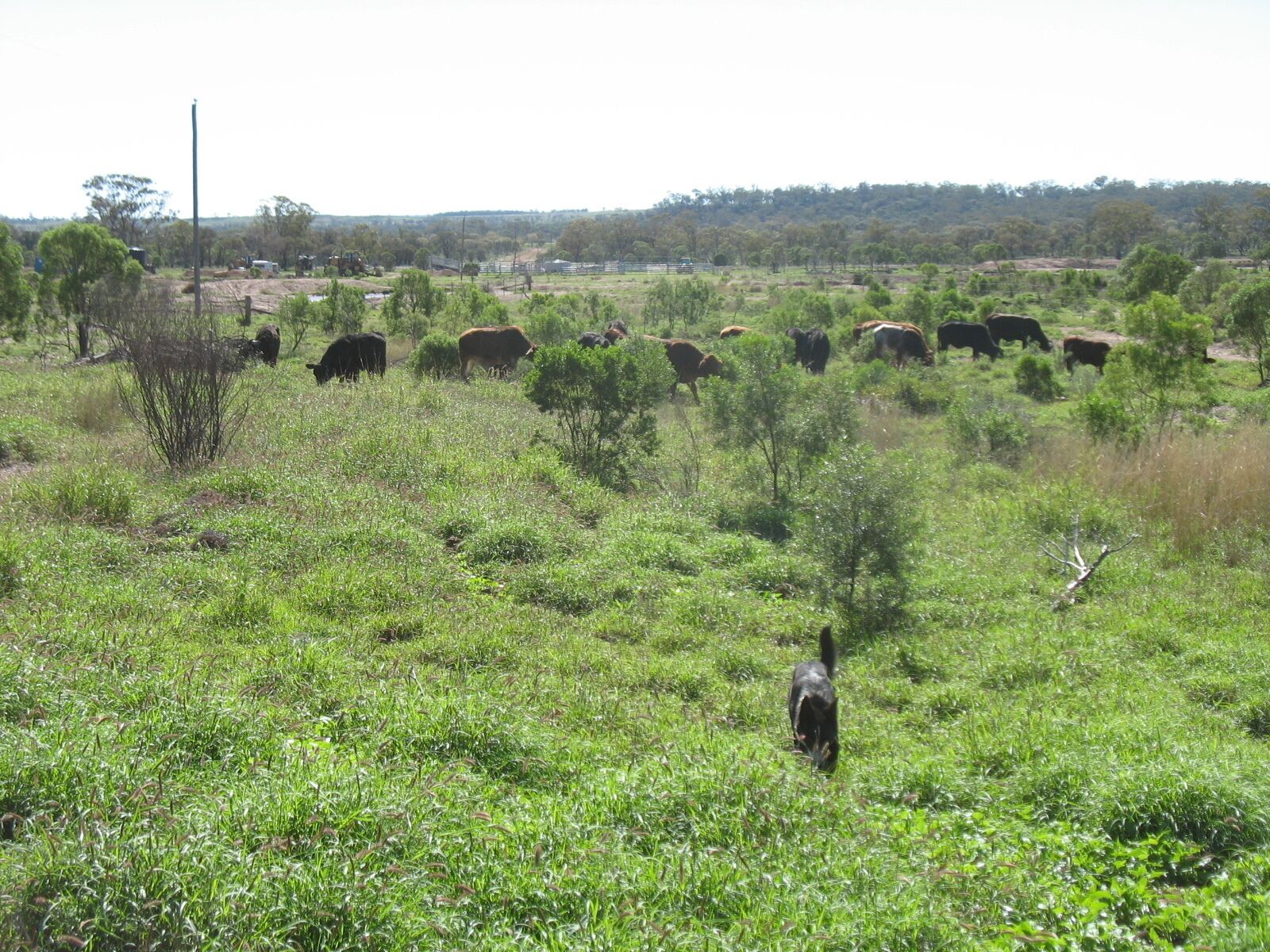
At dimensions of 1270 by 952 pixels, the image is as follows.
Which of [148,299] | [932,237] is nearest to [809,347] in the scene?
[148,299]

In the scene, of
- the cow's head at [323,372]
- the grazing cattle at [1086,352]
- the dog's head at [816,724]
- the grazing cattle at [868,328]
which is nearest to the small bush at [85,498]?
the dog's head at [816,724]

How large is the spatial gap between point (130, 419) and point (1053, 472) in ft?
40.5

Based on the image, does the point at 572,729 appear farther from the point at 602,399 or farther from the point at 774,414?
the point at 602,399

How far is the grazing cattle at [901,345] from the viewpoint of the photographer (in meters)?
25.1

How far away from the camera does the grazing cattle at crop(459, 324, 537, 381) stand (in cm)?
2175

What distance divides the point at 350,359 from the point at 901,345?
1389 centimetres

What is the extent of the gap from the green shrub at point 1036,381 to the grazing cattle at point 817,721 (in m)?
17.6

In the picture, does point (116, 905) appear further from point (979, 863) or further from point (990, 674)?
point (990, 674)

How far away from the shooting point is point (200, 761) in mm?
4414

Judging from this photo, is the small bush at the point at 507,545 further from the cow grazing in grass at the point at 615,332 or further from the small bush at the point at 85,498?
the cow grazing in grass at the point at 615,332

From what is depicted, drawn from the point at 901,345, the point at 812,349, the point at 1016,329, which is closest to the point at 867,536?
the point at 812,349

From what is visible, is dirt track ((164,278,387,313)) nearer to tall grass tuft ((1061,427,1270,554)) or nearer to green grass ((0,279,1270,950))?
green grass ((0,279,1270,950))

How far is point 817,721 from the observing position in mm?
5457

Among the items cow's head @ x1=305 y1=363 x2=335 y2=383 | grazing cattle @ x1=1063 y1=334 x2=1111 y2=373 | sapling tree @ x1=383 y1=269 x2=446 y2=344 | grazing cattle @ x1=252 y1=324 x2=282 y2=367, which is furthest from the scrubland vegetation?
sapling tree @ x1=383 y1=269 x2=446 y2=344
